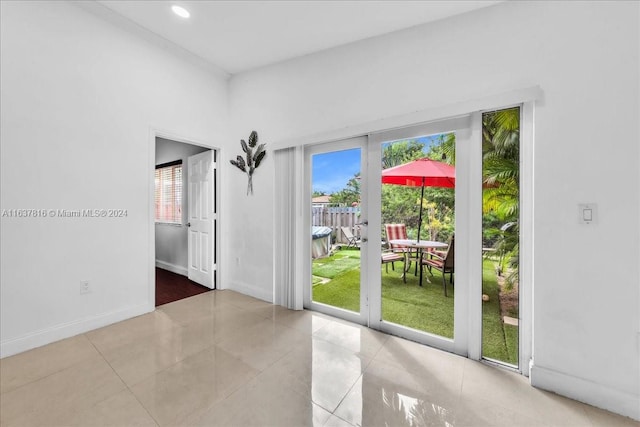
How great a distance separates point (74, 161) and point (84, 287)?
1.20m

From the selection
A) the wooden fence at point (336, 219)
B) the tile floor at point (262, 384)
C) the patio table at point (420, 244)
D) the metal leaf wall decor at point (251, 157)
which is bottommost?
the tile floor at point (262, 384)

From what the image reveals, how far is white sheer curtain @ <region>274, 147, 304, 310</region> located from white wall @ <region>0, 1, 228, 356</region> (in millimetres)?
1466

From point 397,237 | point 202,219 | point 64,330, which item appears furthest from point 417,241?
point 64,330

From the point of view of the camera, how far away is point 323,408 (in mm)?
1572

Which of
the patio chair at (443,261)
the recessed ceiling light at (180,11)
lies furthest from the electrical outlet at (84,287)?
the patio chair at (443,261)

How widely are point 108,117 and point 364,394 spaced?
3384mm

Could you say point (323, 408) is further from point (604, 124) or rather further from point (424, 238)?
point (604, 124)

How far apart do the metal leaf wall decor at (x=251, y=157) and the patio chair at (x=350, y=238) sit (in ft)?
4.74

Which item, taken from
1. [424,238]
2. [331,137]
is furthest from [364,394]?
[331,137]

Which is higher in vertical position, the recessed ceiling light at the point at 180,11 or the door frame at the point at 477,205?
the recessed ceiling light at the point at 180,11

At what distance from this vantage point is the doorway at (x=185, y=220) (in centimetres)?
373

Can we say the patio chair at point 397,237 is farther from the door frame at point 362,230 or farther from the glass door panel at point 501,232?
the glass door panel at point 501,232

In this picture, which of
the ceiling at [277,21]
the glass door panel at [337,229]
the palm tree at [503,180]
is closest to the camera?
the palm tree at [503,180]

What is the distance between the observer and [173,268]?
4.70m
